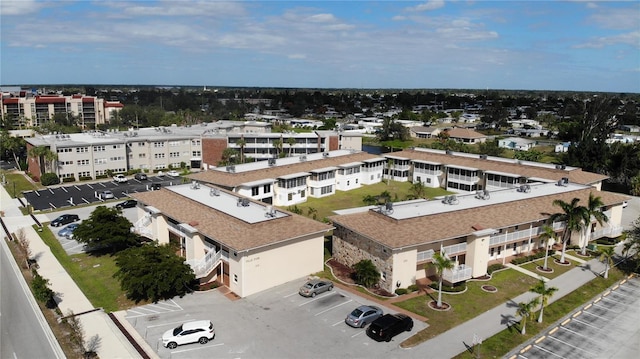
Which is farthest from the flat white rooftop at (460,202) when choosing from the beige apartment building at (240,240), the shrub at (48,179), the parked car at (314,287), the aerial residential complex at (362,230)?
the shrub at (48,179)

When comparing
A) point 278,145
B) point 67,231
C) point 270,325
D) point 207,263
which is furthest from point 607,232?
point 278,145

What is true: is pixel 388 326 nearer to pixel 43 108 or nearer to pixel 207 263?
pixel 207 263

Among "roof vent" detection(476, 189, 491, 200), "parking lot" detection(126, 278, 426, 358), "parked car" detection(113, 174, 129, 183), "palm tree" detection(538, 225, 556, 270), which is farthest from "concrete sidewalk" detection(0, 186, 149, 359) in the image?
"roof vent" detection(476, 189, 491, 200)

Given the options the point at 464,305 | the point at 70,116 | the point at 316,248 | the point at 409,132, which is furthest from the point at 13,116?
the point at 464,305

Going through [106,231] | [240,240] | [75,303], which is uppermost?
[240,240]

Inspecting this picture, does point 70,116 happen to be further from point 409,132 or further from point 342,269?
point 342,269

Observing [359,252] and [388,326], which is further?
[359,252]

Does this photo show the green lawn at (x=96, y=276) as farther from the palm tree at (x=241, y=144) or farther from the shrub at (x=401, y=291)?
the palm tree at (x=241, y=144)
